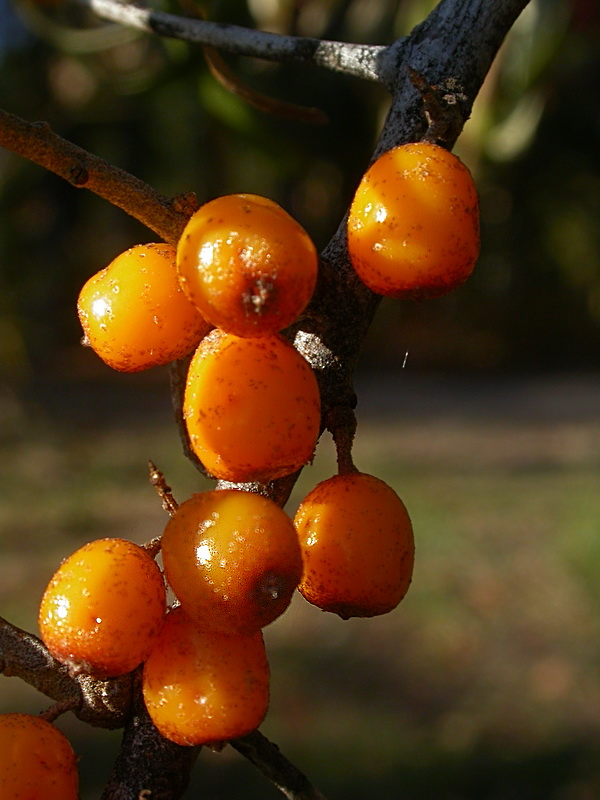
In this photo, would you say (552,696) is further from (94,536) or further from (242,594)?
(242,594)

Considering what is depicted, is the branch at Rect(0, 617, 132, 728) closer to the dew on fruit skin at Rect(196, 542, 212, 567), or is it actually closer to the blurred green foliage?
the dew on fruit skin at Rect(196, 542, 212, 567)

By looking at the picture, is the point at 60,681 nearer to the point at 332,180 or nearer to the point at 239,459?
the point at 239,459

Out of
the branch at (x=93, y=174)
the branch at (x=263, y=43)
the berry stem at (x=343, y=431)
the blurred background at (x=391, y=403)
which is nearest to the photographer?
the branch at (x=93, y=174)

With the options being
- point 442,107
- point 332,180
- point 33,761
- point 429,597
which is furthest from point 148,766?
point 332,180

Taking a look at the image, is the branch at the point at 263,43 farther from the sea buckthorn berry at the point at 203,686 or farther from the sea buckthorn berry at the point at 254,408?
the sea buckthorn berry at the point at 203,686

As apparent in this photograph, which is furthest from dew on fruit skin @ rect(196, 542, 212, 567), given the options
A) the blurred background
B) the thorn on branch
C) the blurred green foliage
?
the blurred green foliage

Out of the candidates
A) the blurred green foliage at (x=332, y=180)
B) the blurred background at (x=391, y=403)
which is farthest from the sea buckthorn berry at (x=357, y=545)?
the blurred green foliage at (x=332, y=180)
